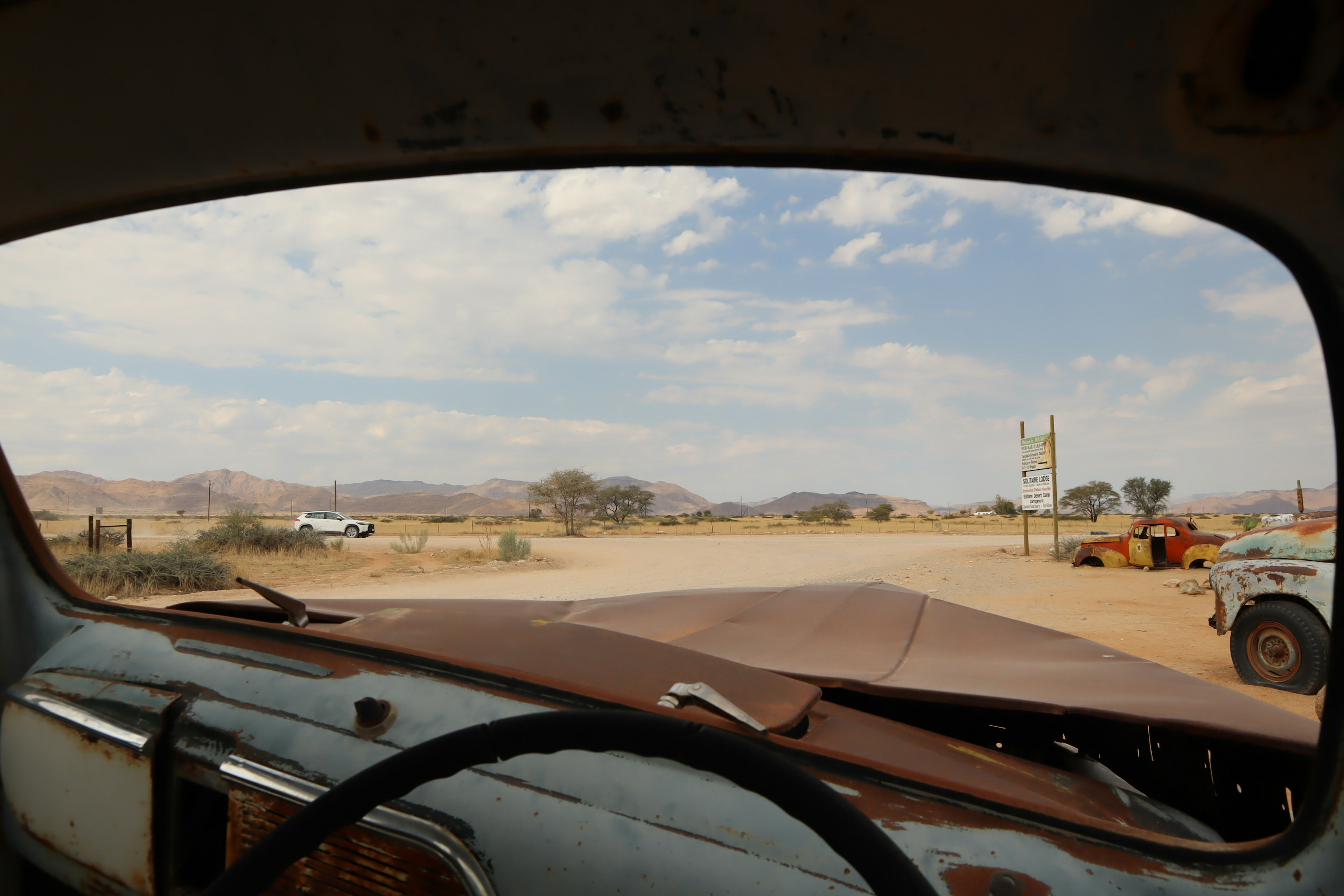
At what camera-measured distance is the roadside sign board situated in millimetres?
21766

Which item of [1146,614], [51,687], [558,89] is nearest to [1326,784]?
[558,89]

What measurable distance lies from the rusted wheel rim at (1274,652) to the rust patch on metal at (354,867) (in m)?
8.78

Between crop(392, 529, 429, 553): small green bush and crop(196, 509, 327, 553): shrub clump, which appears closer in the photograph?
crop(196, 509, 327, 553): shrub clump

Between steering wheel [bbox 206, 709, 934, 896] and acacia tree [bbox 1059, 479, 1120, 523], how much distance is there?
7669 centimetres

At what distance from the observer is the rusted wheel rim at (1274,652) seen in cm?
689

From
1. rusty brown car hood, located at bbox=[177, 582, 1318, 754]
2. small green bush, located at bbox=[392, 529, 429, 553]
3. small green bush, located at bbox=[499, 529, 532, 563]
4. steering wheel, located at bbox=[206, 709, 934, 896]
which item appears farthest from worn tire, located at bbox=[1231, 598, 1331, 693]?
small green bush, located at bbox=[392, 529, 429, 553]

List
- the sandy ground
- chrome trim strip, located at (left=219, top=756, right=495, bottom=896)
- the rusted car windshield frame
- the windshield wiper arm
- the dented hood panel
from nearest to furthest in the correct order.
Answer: the rusted car windshield frame < chrome trim strip, located at (left=219, top=756, right=495, bottom=896) < the windshield wiper arm < the dented hood panel < the sandy ground

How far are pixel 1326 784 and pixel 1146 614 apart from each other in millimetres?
13729

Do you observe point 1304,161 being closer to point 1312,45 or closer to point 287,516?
point 1312,45

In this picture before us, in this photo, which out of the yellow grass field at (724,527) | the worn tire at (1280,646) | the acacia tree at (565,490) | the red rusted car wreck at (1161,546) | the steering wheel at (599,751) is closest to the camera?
the steering wheel at (599,751)

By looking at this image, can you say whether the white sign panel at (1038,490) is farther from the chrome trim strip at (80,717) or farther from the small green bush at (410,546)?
the chrome trim strip at (80,717)

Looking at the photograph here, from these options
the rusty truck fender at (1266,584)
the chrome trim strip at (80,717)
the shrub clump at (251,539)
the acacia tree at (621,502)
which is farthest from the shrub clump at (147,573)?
the acacia tree at (621,502)

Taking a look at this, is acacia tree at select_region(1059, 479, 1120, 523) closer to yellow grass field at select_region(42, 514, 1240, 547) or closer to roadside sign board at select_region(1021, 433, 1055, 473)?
yellow grass field at select_region(42, 514, 1240, 547)

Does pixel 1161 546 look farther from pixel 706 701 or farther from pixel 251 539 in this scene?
pixel 251 539
